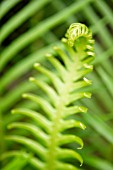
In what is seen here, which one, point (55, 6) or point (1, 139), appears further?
point (55, 6)

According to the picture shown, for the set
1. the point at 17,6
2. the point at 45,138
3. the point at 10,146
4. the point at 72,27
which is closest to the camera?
the point at 72,27

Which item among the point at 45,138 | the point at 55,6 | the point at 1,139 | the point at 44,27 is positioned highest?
the point at 55,6

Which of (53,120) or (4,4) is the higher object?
(4,4)

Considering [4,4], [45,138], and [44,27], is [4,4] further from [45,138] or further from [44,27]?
[45,138]

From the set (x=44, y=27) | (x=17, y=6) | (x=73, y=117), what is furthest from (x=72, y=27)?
(x=17, y=6)

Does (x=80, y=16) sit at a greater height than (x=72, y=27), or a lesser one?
greater

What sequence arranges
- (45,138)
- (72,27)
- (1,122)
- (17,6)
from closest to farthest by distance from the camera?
(72,27), (45,138), (1,122), (17,6)

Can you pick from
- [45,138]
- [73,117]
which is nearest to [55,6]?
[73,117]

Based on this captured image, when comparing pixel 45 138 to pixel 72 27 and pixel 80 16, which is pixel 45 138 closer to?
pixel 72 27

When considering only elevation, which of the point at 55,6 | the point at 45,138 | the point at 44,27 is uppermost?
the point at 55,6
